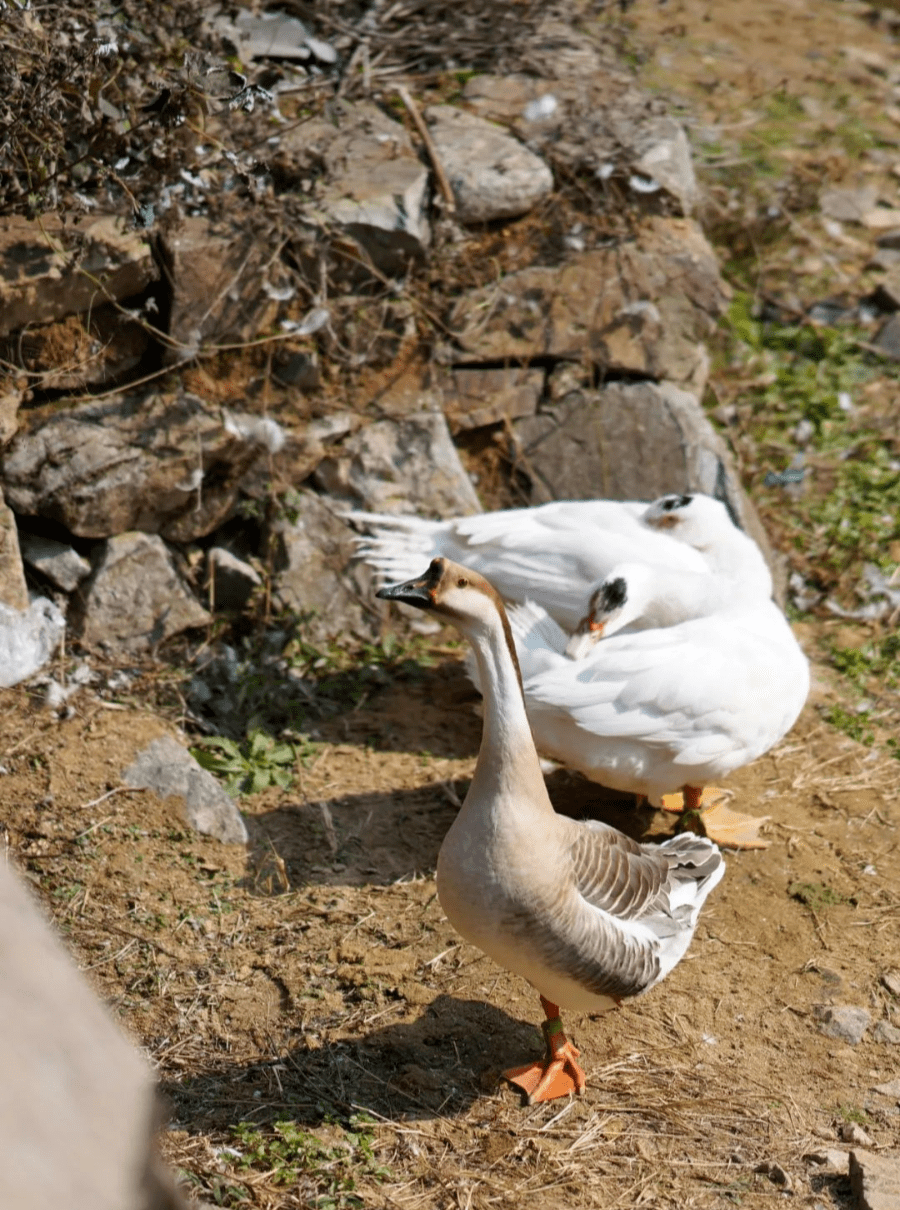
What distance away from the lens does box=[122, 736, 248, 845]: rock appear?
430 cm

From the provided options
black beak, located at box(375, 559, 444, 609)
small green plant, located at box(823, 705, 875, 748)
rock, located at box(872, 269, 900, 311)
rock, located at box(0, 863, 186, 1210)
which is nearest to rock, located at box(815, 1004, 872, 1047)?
small green plant, located at box(823, 705, 875, 748)

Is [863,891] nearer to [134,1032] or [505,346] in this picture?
[134,1032]

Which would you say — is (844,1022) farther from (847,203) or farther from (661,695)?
(847,203)

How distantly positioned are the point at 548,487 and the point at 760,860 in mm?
2175

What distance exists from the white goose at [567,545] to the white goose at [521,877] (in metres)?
1.63

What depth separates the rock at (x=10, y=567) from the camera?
4.61 metres

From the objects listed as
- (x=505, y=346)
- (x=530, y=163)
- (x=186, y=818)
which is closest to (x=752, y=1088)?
(x=186, y=818)

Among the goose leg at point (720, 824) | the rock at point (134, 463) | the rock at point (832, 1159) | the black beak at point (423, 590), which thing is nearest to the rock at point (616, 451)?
the rock at point (134, 463)

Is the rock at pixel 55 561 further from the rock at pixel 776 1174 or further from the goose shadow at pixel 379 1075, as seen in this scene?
the rock at pixel 776 1174

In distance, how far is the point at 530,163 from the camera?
601cm

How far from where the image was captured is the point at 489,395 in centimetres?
592

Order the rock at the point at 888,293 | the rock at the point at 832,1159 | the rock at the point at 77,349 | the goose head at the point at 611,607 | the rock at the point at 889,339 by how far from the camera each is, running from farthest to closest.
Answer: the rock at the point at 888,293 < the rock at the point at 889,339 < the rock at the point at 77,349 < the goose head at the point at 611,607 < the rock at the point at 832,1159

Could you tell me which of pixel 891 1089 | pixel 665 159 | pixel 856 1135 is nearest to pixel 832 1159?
pixel 856 1135

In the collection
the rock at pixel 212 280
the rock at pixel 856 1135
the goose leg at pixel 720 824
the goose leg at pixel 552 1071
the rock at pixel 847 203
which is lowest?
the goose leg at pixel 720 824
